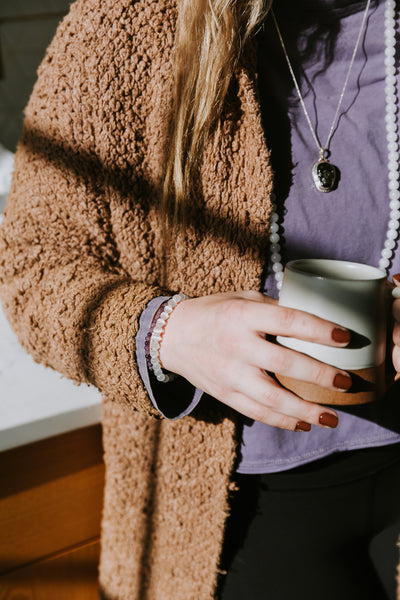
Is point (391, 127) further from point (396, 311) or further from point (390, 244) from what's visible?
point (396, 311)

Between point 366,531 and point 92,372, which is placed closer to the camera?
point 92,372

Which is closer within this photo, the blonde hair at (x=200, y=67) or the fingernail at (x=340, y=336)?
the fingernail at (x=340, y=336)

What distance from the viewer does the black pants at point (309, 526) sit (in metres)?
0.67

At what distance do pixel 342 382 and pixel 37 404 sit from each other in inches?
18.7

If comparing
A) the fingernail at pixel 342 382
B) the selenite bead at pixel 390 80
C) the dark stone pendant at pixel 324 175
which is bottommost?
the fingernail at pixel 342 382

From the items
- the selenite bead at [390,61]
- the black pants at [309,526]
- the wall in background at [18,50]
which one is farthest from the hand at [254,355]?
the wall in background at [18,50]

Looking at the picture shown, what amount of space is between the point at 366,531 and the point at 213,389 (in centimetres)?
41

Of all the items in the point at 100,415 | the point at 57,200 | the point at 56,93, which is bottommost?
the point at 100,415

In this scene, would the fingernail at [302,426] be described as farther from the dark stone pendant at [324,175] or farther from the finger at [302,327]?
the dark stone pendant at [324,175]

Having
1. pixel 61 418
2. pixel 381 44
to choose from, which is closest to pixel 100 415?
pixel 61 418

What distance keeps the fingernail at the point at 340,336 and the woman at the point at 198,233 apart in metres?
0.08

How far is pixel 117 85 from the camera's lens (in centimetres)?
56

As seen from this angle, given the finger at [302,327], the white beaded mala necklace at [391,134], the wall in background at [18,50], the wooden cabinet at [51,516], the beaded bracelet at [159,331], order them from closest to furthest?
1. the finger at [302,327]
2. the beaded bracelet at [159,331]
3. the white beaded mala necklace at [391,134]
4. the wooden cabinet at [51,516]
5. the wall in background at [18,50]

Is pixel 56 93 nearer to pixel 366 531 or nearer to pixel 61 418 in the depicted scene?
pixel 61 418
